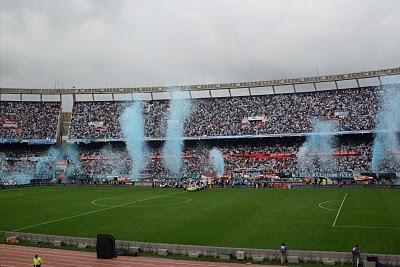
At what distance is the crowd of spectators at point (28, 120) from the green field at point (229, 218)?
36.0 m

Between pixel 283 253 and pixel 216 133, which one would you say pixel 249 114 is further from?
pixel 283 253

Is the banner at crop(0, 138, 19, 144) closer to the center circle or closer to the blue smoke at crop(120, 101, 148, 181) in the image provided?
the blue smoke at crop(120, 101, 148, 181)

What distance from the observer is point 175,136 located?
82.8 m

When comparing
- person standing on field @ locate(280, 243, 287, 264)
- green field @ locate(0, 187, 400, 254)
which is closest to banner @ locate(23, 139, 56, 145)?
green field @ locate(0, 187, 400, 254)

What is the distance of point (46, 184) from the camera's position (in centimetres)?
7494

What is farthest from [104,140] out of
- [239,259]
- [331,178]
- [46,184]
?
[239,259]

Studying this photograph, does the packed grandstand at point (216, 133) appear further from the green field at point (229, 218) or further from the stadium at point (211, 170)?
the green field at point (229, 218)

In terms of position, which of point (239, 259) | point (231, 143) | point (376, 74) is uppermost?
point (376, 74)

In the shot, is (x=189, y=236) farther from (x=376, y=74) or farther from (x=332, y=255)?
(x=376, y=74)

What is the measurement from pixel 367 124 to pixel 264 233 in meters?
49.0

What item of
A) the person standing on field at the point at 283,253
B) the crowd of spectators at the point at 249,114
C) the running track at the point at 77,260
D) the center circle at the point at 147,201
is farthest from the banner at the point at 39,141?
the person standing on field at the point at 283,253

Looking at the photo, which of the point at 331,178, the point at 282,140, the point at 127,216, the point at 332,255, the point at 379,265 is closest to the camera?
the point at 379,265

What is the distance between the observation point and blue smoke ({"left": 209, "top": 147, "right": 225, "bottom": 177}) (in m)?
76.0

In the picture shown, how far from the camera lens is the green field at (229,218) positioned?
90.0 ft
